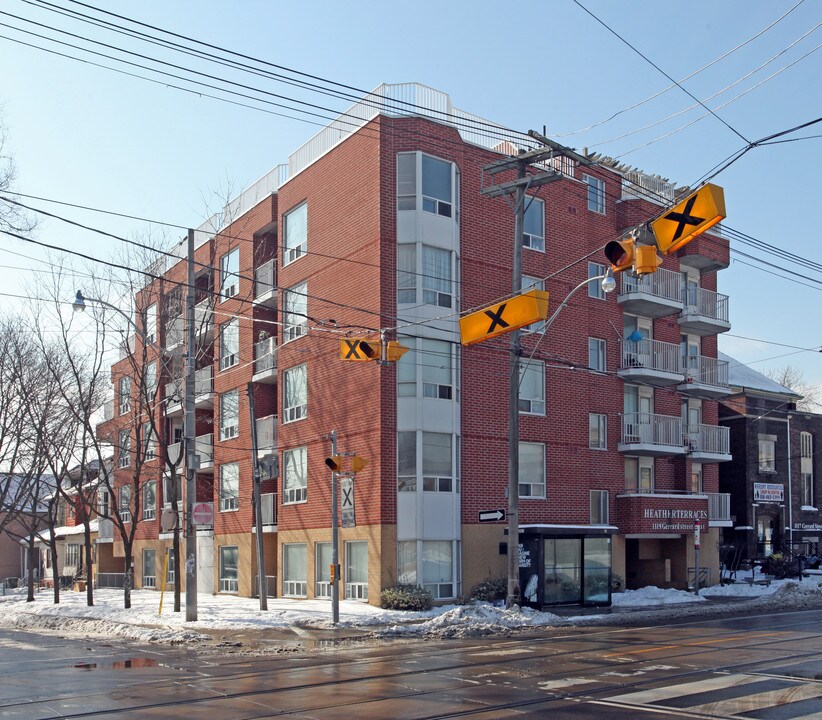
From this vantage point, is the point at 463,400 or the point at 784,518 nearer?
the point at 463,400

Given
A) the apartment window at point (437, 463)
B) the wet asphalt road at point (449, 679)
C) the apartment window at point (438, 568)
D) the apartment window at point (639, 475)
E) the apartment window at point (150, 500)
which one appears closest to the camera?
the wet asphalt road at point (449, 679)

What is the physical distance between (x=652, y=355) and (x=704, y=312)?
13.8 feet

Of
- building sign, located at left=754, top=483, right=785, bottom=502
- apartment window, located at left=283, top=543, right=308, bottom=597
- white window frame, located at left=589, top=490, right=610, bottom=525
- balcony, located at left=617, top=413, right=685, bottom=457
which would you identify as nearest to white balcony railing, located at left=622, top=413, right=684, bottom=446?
balcony, located at left=617, top=413, right=685, bottom=457

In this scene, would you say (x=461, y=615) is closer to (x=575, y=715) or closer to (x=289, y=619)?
(x=289, y=619)

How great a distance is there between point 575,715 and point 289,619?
15.3 meters

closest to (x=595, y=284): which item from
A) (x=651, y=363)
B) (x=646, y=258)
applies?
(x=651, y=363)

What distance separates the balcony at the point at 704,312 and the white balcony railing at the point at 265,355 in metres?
16.6

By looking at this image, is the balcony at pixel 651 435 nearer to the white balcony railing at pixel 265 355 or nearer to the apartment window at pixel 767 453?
the apartment window at pixel 767 453

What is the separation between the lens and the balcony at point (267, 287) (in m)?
36.0

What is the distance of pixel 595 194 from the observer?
3734 centimetres

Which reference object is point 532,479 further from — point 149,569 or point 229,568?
point 149,569

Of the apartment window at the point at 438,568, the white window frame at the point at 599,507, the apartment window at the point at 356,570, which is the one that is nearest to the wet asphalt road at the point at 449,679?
the apartment window at the point at 438,568

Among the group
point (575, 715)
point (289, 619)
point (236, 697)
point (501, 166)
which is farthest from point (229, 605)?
point (575, 715)

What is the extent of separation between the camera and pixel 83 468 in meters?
Answer: 35.4
